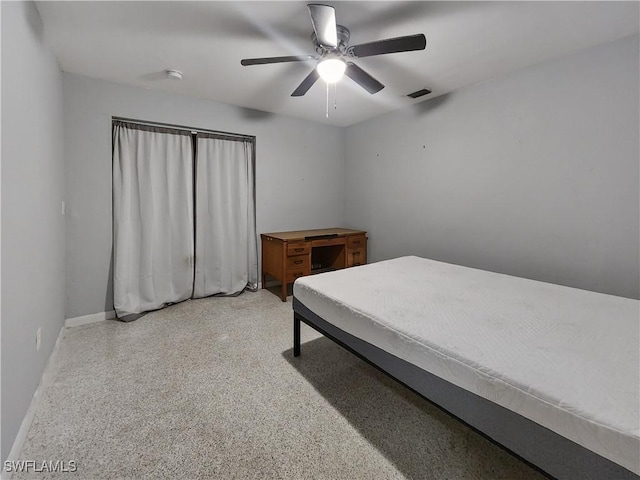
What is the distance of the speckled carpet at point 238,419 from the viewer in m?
1.28

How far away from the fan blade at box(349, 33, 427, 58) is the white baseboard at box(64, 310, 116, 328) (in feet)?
10.6

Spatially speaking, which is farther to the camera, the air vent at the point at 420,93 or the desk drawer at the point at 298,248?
the desk drawer at the point at 298,248

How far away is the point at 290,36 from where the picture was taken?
204cm

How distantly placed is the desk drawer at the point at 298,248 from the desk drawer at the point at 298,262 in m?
0.05

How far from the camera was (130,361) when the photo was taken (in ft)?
6.98

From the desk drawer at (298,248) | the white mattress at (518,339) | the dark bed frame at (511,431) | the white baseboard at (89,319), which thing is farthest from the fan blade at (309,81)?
the white baseboard at (89,319)

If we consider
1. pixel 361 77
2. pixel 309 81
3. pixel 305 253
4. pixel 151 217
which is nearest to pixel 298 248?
pixel 305 253

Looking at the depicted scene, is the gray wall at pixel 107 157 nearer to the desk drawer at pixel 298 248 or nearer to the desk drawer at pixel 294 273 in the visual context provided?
the desk drawer at pixel 298 248

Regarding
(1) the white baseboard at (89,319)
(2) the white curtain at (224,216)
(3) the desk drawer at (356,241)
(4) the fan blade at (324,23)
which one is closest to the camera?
(4) the fan blade at (324,23)

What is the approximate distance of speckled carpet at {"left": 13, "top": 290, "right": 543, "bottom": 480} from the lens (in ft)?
4.19

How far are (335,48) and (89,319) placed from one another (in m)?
3.23

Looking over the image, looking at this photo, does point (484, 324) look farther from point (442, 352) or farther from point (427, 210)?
point (427, 210)

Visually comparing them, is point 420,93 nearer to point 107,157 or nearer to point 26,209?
point 107,157

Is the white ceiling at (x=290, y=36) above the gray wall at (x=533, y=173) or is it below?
above
